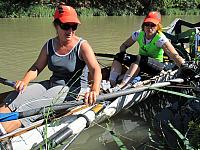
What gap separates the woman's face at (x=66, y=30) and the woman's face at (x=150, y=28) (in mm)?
1747

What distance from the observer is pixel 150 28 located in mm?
5633

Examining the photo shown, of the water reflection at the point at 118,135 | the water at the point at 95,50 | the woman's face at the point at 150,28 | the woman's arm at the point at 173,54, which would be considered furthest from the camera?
the woman's face at the point at 150,28

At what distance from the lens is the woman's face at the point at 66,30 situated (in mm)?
4090

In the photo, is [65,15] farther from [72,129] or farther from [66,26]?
[72,129]

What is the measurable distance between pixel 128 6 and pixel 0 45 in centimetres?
1908

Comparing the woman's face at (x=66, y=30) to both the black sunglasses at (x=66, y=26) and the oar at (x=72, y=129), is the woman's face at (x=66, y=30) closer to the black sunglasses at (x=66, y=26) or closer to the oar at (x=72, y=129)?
the black sunglasses at (x=66, y=26)

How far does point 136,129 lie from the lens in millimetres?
5766

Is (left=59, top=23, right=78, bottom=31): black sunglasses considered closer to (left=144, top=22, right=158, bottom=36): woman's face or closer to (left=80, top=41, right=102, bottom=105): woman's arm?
(left=80, top=41, right=102, bottom=105): woman's arm

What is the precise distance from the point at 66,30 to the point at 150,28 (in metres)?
1.86

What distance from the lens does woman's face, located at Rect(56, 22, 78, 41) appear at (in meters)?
4.09

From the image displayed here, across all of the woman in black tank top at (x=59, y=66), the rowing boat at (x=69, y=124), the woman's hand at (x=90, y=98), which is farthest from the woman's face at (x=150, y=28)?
the woman's hand at (x=90, y=98)

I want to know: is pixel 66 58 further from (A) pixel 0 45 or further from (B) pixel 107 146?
(A) pixel 0 45

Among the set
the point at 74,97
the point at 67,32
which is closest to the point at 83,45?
the point at 67,32

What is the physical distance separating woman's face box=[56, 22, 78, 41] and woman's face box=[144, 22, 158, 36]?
1747 mm
